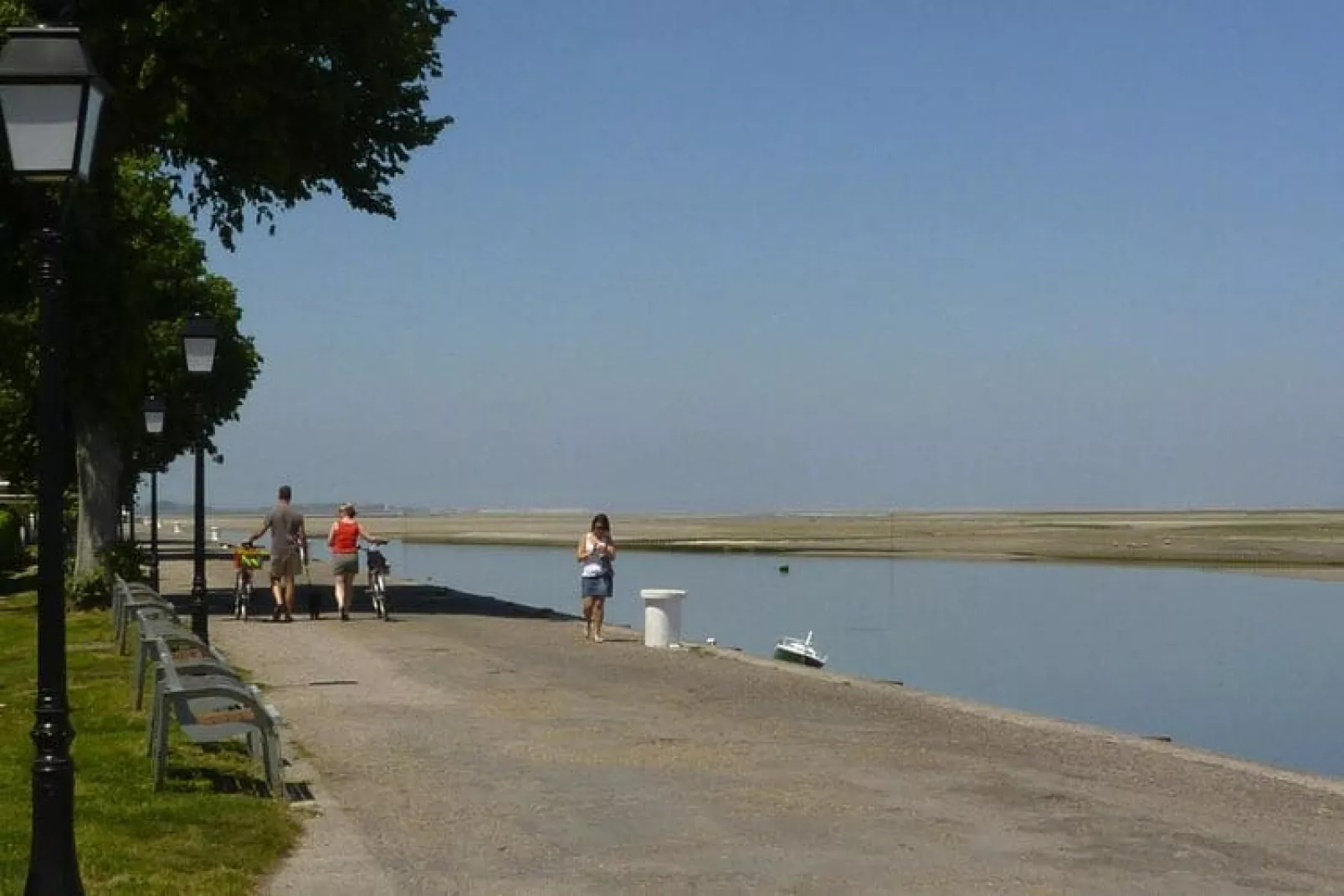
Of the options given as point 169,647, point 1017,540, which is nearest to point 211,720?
point 169,647

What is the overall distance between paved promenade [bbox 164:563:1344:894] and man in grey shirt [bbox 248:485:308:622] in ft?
29.6

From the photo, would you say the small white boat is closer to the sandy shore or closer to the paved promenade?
the paved promenade

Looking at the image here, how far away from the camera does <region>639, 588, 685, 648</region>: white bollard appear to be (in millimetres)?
27109

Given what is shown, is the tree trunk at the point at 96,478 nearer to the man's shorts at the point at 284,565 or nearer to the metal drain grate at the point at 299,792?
the man's shorts at the point at 284,565

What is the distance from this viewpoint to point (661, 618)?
2711cm

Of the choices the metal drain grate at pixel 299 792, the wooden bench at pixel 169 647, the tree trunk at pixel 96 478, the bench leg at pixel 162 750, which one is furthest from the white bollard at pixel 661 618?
the bench leg at pixel 162 750

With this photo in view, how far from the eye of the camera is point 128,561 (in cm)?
3475

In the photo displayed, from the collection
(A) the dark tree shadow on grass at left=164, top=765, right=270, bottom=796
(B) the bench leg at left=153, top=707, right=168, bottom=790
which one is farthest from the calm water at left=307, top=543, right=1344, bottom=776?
(B) the bench leg at left=153, top=707, right=168, bottom=790

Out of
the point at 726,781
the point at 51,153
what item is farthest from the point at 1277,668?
the point at 51,153

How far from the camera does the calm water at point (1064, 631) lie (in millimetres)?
31688

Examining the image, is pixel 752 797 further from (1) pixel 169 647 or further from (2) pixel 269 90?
(2) pixel 269 90

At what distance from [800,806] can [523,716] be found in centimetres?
577

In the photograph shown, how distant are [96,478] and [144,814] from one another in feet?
85.7

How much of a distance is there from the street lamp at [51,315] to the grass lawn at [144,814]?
1.02 meters
